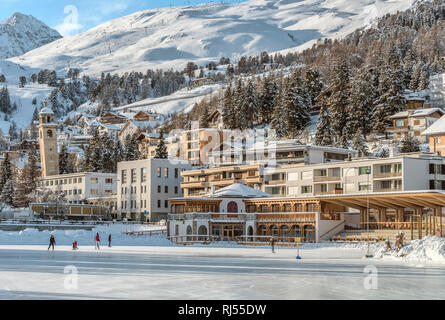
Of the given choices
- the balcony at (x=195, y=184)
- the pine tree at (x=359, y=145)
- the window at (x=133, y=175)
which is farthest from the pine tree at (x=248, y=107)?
the pine tree at (x=359, y=145)

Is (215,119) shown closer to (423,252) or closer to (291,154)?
(291,154)

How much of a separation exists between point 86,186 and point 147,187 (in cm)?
2056

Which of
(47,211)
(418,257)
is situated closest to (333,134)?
(47,211)

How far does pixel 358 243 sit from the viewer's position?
56188mm

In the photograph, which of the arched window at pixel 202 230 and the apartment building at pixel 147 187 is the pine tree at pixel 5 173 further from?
the arched window at pixel 202 230

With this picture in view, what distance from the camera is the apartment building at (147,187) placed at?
94000mm

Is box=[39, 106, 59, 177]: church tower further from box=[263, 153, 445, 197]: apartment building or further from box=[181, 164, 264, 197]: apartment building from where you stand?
box=[263, 153, 445, 197]: apartment building

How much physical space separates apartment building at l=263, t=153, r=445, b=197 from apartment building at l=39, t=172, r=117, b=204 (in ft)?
127

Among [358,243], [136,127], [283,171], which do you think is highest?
[136,127]

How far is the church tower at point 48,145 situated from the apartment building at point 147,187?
1113 inches
